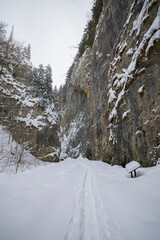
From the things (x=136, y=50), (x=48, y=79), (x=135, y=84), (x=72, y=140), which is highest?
(x=48, y=79)

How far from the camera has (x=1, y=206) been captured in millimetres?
1952

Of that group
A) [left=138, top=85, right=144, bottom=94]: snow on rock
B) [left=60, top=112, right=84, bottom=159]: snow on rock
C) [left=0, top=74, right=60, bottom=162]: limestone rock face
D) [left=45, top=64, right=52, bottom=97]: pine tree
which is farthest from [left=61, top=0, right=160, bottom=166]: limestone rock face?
[left=45, top=64, right=52, bottom=97]: pine tree

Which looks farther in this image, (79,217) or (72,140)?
(72,140)

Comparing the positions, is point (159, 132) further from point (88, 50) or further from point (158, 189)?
point (88, 50)

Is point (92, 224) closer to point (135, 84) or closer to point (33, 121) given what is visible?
point (135, 84)

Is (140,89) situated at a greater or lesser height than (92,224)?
greater

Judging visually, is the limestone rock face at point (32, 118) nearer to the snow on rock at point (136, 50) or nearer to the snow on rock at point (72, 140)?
the snow on rock at point (72, 140)

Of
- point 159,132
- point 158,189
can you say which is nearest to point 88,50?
point 159,132

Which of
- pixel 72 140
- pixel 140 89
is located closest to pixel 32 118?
pixel 72 140

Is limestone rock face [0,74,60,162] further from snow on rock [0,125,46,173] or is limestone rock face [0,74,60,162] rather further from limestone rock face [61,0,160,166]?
limestone rock face [61,0,160,166]

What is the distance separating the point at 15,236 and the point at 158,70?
24.8ft

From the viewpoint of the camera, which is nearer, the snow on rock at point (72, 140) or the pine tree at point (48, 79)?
the snow on rock at point (72, 140)

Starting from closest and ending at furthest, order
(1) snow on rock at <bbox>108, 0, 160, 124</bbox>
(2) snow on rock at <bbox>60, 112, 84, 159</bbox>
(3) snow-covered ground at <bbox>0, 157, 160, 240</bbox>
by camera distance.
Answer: (3) snow-covered ground at <bbox>0, 157, 160, 240</bbox>
(1) snow on rock at <bbox>108, 0, 160, 124</bbox>
(2) snow on rock at <bbox>60, 112, 84, 159</bbox>

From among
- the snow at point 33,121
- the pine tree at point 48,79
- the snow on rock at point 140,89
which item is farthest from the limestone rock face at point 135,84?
the pine tree at point 48,79
